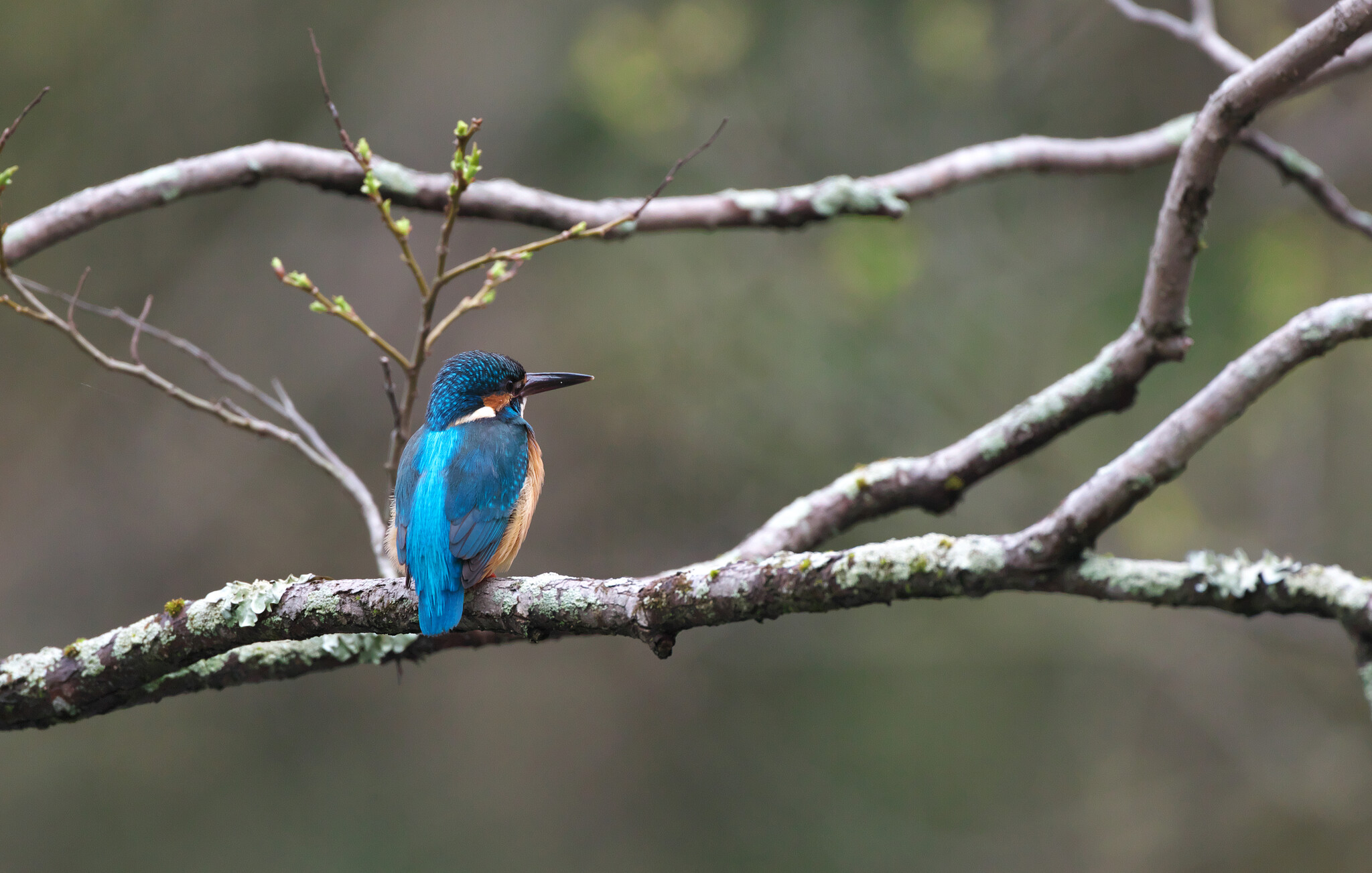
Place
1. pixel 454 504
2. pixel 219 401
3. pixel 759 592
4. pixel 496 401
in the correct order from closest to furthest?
pixel 759 592 → pixel 454 504 → pixel 219 401 → pixel 496 401

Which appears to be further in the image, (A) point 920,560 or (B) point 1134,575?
(B) point 1134,575

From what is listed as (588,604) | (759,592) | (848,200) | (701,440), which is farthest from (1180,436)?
(701,440)

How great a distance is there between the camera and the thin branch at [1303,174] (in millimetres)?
2777

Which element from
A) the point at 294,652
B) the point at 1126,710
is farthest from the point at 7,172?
the point at 1126,710

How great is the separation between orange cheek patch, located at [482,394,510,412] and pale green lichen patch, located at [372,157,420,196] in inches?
20.9

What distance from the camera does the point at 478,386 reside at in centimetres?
265

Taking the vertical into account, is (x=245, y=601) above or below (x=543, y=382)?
below

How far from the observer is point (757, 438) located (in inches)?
223

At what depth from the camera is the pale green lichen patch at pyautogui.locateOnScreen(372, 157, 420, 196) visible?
8.43 ft

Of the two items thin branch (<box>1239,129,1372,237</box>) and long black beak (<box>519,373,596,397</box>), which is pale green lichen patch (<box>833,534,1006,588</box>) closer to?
long black beak (<box>519,373,596,397</box>)

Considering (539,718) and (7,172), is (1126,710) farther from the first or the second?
(7,172)

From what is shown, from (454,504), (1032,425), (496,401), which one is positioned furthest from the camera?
(496,401)

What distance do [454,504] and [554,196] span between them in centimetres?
92

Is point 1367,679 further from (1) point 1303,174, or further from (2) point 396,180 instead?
(2) point 396,180
